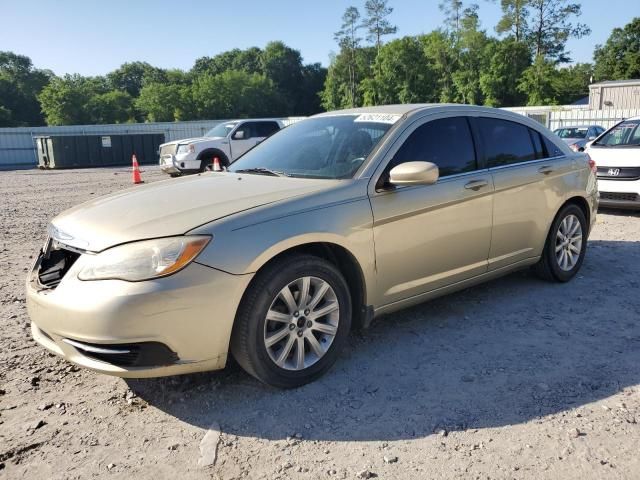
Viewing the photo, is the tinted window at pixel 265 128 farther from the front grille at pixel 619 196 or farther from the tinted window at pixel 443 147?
the tinted window at pixel 443 147

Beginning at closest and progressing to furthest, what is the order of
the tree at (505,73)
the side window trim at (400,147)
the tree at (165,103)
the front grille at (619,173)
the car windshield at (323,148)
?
the side window trim at (400,147) < the car windshield at (323,148) < the front grille at (619,173) < the tree at (505,73) < the tree at (165,103)

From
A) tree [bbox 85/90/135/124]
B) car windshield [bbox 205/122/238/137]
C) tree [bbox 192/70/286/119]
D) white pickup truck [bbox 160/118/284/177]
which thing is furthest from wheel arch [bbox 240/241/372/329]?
tree [bbox 192/70/286/119]

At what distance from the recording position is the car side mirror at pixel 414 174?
3.45m

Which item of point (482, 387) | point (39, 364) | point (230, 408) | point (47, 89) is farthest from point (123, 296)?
point (47, 89)

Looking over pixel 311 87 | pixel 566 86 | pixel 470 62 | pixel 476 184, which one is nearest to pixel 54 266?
pixel 476 184

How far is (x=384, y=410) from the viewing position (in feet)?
9.98

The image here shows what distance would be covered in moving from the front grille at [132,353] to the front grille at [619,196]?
790 centimetres

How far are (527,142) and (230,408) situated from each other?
3.45 metres

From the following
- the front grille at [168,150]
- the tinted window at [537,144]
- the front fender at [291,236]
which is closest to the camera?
the front fender at [291,236]

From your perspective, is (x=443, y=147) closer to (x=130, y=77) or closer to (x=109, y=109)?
(x=109, y=109)

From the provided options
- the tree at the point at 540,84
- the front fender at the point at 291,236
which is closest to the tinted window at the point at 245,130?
the front fender at the point at 291,236

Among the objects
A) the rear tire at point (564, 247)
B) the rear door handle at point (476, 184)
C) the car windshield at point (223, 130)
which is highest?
the car windshield at point (223, 130)

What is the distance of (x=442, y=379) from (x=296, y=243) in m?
1.26

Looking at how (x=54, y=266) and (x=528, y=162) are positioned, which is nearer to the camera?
(x=54, y=266)
